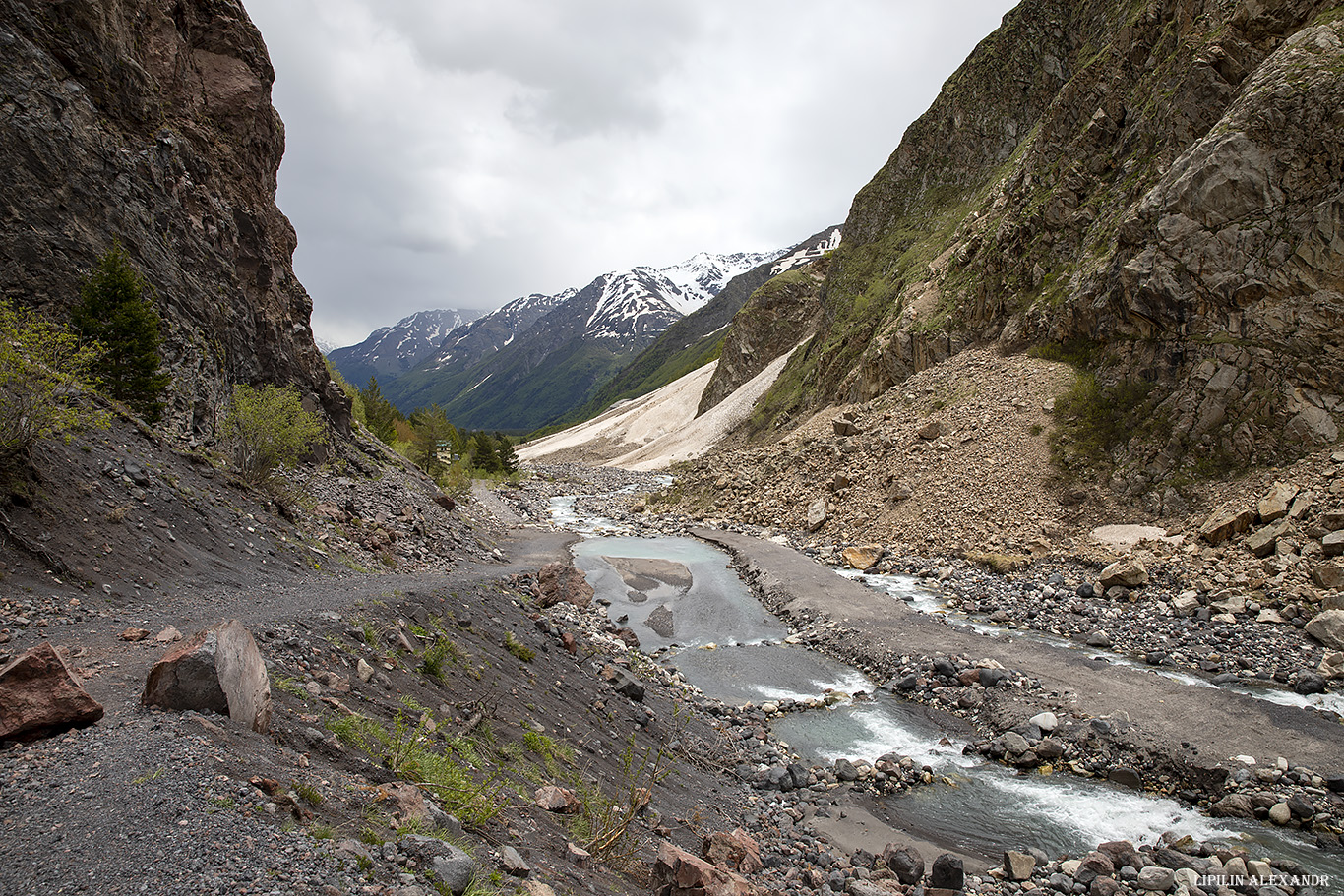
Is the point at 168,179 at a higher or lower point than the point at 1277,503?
higher

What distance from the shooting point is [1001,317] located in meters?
40.4

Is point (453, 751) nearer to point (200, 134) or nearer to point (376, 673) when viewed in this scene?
point (376, 673)

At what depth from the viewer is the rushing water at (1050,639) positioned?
45.7ft

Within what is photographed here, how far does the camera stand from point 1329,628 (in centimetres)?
1574

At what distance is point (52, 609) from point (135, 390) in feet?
34.2

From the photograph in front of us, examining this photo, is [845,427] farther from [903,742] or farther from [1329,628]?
[903,742]

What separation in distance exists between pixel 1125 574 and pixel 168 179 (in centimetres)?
3647

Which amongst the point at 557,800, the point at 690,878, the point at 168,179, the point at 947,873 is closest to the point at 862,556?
the point at 947,873

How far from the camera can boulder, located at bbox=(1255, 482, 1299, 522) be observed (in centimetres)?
1989

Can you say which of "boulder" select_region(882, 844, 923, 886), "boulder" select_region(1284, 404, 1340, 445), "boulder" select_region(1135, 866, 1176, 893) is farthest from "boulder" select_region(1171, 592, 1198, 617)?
"boulder" select_region(882, 844, 923, 886)

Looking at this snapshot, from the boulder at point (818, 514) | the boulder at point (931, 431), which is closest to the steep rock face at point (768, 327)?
the boulder at point (931, 431)

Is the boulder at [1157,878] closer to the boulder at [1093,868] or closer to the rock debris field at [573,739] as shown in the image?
the rock debris field at [573,739]

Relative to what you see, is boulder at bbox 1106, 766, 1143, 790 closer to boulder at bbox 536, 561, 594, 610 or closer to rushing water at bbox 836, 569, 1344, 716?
rushing water at bbox 836, 569, 1344, 716

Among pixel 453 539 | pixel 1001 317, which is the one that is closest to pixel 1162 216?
pixel 1001 317
